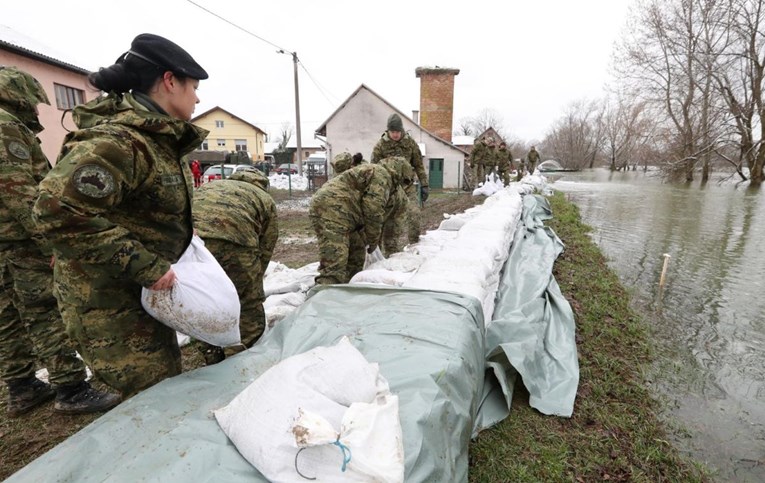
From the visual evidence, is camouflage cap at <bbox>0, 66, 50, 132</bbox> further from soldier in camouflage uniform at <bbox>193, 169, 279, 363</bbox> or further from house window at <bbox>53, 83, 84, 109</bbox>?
house window at <bbox>53, 83, 84, 109</bbox>

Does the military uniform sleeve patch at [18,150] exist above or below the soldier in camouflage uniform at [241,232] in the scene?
above

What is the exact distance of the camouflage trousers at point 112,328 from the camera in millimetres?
1303

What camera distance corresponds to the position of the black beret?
127 cm

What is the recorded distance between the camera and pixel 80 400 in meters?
2.08

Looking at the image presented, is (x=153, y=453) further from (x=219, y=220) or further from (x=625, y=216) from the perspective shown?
(x=625, y=216)

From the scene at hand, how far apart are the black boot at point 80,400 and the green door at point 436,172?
15.1 metres

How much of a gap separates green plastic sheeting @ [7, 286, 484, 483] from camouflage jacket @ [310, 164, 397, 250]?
1.31 metres

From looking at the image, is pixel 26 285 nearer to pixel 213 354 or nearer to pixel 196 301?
pixel 213 354

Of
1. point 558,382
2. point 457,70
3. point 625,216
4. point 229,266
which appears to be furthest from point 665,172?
point 229,266

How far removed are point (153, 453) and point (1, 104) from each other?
6.55ft

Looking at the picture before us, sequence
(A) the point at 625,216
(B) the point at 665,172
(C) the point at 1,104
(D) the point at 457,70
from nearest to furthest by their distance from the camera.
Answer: (C) the point at 1,104
(A) the point at 625,216
(B) the point at 665,172
(D) the point at 457,70

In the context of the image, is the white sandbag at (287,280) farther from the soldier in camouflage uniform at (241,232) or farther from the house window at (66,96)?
the house window at (66,96)

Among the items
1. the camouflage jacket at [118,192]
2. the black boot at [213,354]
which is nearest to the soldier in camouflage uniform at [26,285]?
the black boot at [213,354]

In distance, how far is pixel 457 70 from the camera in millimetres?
16203
